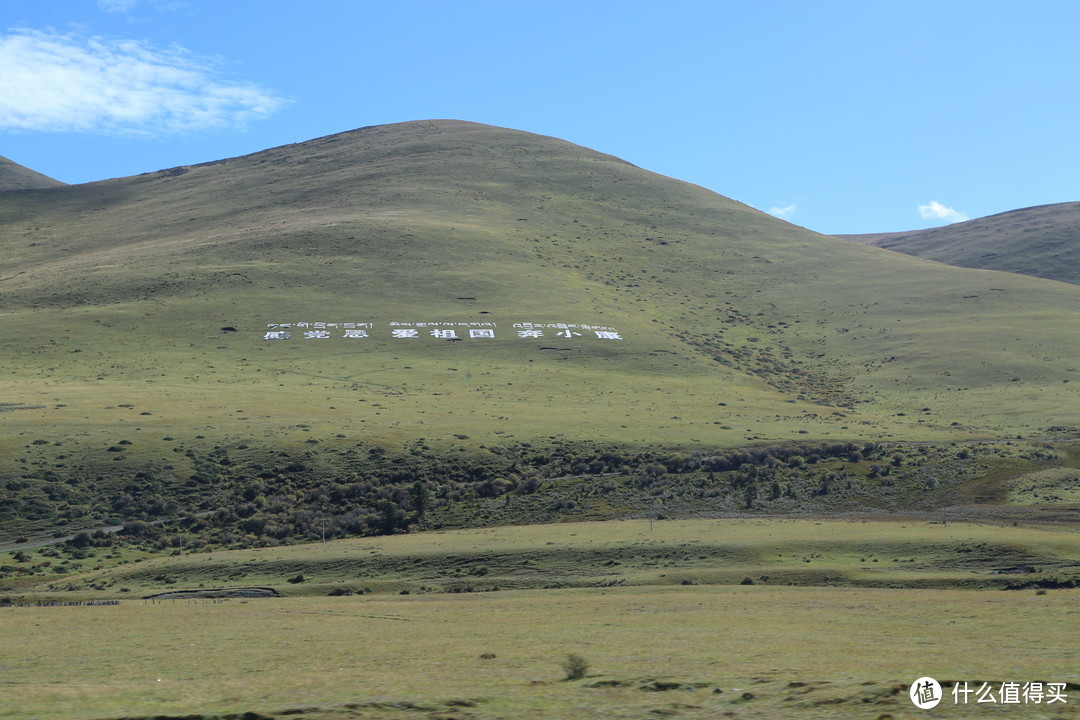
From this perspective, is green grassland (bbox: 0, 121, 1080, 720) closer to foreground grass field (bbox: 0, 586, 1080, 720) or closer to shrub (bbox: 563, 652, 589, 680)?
foreground grass field (bbox: 0, 586, 1080, 720)

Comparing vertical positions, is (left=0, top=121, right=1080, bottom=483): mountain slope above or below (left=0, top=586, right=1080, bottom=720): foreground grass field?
above

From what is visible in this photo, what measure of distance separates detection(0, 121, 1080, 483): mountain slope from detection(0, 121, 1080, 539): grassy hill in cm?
48

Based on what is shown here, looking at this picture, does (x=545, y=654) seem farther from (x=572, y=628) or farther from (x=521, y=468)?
(x=521, y=468)

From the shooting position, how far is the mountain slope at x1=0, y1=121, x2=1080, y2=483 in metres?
78.9

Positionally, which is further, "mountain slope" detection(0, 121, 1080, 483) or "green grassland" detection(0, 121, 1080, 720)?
"mountain slope" detection(0, 121, 1080, 483)

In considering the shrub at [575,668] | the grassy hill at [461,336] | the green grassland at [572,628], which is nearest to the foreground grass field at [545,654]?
the green grassland at [572,628]

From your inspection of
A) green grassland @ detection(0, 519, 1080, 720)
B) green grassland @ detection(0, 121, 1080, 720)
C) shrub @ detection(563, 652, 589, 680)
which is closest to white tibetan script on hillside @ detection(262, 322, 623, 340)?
green grassland @ detection(0, 121, 1080, 720)

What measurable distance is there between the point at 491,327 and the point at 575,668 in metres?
93.9

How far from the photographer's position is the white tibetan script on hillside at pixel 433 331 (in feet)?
359

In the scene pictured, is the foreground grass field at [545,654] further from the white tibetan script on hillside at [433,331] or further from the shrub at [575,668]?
the white tibetan script on hillside at [433,331]

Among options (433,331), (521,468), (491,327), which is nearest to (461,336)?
(433,331)

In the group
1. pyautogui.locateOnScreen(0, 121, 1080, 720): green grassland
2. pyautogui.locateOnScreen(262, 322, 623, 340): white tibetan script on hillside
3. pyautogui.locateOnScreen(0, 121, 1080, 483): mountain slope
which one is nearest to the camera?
pyautogui.locateOnScreen(0, 121, 1080, 720): green grassland

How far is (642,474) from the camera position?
66375 millimetres

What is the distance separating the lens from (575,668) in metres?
20.2
